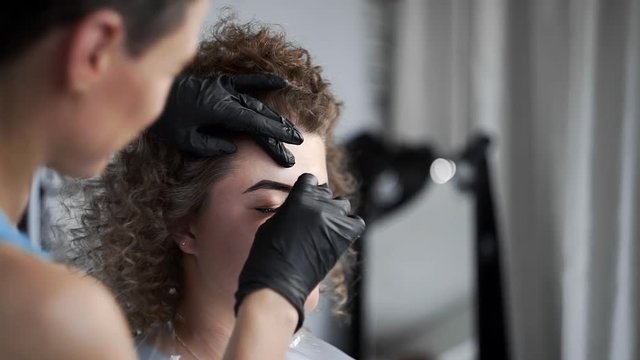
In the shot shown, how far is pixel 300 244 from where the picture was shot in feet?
3.06

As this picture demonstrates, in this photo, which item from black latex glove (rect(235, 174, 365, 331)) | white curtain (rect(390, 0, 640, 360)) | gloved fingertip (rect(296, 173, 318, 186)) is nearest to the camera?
black latex glove (rect(235, 174, 365, 331))

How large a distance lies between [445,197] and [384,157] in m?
0.27

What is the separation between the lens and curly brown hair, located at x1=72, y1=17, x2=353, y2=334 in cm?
118

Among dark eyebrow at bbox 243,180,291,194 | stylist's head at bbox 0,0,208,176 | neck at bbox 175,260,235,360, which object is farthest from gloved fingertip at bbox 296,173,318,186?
stylist's head at bbox 0,0,208,176

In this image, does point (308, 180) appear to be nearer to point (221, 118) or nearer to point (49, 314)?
point (221, 118)

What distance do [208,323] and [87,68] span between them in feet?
2.19

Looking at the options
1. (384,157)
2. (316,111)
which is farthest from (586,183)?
(316,111)

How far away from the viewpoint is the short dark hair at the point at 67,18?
0.55 metres

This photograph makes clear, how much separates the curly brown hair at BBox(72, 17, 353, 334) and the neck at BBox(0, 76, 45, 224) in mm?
520

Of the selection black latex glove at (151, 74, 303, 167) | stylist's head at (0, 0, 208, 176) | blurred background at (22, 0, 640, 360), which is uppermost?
stylist's head at (0, 0, 208, 176)

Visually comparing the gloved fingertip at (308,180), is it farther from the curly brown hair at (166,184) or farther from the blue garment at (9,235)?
the blue garment at (9,235)

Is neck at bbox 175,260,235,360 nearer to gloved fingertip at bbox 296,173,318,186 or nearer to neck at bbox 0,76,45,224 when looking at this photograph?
gloved fingertip at bbox 296,173,318,186

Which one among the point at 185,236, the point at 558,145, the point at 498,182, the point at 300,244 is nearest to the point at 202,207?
the point at 185,236

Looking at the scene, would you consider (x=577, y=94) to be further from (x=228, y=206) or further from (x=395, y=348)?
(x=228, y=206)
